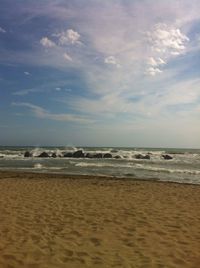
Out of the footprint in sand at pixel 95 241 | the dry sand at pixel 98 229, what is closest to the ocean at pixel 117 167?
the dry sand at pixel 98 229

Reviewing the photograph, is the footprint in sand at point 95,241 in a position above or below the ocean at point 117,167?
below

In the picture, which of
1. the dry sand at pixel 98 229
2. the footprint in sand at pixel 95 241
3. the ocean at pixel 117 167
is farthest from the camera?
the ocean at pixel 117 167

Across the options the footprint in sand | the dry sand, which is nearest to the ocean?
the dry sand

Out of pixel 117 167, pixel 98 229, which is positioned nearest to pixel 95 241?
pixel 98 229

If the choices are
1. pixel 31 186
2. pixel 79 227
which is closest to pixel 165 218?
pixel 79 227

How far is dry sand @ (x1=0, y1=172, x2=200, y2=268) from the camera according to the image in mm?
5648

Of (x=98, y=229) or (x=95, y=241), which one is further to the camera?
(x=98, y=229)

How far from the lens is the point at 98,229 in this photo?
24.2ft

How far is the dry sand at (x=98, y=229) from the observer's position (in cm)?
565

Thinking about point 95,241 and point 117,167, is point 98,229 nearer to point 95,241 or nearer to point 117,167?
point 95,241

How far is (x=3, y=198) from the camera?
1079 centimetres

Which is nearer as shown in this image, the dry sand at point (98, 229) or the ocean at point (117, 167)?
the dry sand at point (98, 229)

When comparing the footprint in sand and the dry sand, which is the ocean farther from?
the footprint in sand

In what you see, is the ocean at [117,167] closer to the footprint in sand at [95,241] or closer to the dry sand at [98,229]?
the dry sand at [98,229]
